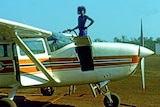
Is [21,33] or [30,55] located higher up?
[21,33]

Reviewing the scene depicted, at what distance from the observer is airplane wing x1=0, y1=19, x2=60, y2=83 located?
832cm

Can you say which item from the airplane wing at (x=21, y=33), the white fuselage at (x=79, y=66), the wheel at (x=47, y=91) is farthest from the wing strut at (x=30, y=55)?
the wheel at (x=47, y=91)

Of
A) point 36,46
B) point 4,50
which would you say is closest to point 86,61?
point 36,46

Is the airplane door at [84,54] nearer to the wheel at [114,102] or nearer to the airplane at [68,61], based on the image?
the airplane at [68,61]

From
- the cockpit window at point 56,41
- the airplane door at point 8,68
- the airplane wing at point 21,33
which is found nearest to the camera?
A: the airplane wing at point 21,33

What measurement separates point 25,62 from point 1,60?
680mm

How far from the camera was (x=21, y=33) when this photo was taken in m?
9.36

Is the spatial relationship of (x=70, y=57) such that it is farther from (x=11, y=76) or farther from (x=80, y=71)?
(x=11, y=76)

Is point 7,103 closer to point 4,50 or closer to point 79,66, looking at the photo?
point 4,50

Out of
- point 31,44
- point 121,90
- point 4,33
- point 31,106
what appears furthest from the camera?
point 121,90

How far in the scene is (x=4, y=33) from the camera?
906cm

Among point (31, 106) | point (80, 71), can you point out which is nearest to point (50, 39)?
point (80, 71)

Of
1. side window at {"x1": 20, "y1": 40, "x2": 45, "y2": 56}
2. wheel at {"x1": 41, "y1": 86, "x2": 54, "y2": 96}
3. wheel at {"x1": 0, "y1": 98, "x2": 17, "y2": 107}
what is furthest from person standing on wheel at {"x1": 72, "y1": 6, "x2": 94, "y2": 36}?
wheel at {"x1": 41, "y1": 86, "x2": 54, "y2": 96}

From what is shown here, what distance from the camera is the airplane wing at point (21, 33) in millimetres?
8320
